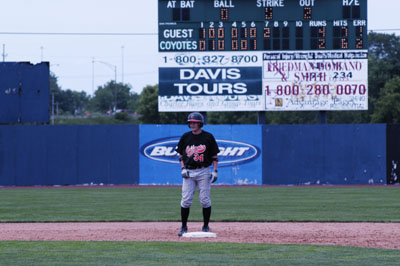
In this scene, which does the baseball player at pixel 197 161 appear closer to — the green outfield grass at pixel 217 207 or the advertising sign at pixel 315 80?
the green outfield grass at pixel 217 207

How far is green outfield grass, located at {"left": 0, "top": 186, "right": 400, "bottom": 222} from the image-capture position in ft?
46.0

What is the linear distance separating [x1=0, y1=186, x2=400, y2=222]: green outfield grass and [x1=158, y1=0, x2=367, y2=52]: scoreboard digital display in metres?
6.48

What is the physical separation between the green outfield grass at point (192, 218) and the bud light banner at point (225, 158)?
19.2 ft

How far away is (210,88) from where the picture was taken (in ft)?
89.0

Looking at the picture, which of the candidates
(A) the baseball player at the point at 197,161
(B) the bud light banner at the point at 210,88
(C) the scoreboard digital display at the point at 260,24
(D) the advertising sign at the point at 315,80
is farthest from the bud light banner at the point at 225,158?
(A) the baseball player at the point at 197,161

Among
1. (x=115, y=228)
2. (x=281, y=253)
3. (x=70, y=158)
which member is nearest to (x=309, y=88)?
(x=70, y=158)

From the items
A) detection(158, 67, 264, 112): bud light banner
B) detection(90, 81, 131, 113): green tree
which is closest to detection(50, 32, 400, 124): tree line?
detection(158, 67, 264, 112): bud light banner

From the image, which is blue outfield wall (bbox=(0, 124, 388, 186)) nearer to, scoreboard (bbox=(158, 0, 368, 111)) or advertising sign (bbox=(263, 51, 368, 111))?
advertising sign (bbox=(263, 51, 368, 111))

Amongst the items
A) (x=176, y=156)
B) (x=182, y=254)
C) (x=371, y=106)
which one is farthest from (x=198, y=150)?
(x=371, y=106)

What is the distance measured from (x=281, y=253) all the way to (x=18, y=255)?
295 cm

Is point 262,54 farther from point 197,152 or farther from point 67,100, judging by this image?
point 67,100

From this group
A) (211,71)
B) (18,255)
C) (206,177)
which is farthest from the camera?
(211,71)

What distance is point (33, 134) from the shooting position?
93.8ft

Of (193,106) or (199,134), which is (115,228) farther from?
(193,106)
